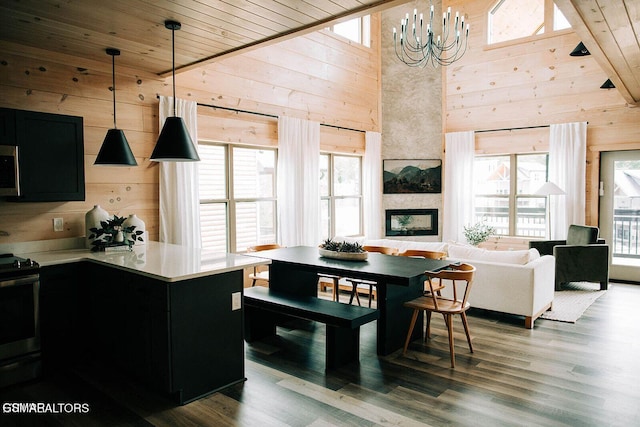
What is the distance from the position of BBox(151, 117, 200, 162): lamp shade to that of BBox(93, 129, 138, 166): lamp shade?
0.76 meters

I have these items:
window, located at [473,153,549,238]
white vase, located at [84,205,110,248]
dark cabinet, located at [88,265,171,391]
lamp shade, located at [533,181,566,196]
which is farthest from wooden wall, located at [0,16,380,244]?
lamp shade, located at [533,181,566,196]

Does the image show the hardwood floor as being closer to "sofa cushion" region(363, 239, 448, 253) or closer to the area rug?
the area rug

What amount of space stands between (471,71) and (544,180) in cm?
235

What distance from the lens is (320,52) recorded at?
7.16m

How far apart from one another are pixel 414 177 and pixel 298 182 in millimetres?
2789

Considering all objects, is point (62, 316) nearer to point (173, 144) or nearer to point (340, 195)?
point (173, 144)

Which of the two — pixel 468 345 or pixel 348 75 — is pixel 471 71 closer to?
pixel 348 75

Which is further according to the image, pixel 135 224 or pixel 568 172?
pixel 568 172

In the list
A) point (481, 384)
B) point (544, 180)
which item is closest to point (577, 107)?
point (544, 180)

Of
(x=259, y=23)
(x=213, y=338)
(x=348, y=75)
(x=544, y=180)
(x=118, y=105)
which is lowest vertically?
(x=213, y=338)

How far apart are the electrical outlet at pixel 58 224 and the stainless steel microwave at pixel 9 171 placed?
2.00 ft

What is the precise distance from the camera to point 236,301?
3.30 metres

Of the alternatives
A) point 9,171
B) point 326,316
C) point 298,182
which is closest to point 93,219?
point 9,171

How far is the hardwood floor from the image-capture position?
282cm
